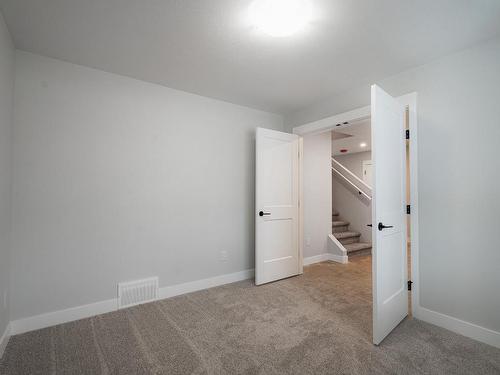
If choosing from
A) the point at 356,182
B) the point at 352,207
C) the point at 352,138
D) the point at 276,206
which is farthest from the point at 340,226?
the point at 276,206

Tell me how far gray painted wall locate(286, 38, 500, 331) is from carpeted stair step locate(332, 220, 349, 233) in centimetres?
295

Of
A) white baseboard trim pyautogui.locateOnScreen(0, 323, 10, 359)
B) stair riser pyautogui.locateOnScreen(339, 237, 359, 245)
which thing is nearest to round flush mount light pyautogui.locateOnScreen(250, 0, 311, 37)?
white baseboard trim pyautogui.locateOnScreen(0, 323, 10, 359)

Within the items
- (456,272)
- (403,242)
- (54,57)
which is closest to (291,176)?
(403,242)

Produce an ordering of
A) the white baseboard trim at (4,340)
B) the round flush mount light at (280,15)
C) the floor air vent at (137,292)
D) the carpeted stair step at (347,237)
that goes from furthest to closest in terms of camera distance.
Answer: the carpeted stair step at (347,237), the floor air vent at (137,292), the white baseboard trim at (4,340), the round flush mount light at (280,15)

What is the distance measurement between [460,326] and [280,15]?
288 centimetres

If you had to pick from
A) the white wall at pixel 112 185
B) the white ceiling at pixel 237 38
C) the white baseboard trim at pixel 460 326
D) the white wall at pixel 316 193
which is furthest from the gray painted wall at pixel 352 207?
the white ceiling at pixel 237 38

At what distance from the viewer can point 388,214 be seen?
7.06 feet

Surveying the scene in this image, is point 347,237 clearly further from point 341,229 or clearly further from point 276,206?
point 276,206

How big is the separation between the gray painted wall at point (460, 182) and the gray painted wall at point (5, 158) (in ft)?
11.3

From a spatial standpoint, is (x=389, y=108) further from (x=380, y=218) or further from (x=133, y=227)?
(x=133, y=227)

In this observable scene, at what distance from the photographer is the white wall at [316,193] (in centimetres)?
429

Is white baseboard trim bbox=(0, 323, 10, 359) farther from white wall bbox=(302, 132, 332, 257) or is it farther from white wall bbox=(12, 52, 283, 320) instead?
white wall bbox=(302, 132, 332, 257)

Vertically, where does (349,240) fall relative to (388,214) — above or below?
below

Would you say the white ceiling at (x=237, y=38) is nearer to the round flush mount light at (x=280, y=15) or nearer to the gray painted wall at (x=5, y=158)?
the round flush mount light at (x=280, y=15)
